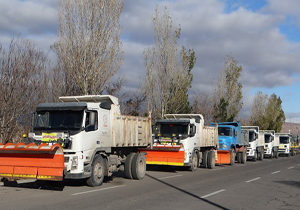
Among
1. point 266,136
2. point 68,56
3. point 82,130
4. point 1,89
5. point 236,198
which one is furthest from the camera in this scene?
point 266,136

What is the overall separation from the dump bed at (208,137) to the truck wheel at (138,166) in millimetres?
5864

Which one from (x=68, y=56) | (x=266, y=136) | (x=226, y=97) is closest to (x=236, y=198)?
(x=68, y=56)

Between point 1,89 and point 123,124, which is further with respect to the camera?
point 1,89

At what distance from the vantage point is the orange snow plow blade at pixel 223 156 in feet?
83.9

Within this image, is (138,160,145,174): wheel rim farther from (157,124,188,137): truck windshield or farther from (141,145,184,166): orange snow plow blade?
(157,124,188,137): truck windshield

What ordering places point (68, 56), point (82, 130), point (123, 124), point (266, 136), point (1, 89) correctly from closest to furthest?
point (82, 130)
point (123, 124)
point (1, 89)
point (68, 56)
point (266, 136)

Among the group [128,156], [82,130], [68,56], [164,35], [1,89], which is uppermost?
[164,35]

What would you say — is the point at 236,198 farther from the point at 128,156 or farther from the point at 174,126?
the point at 174,126

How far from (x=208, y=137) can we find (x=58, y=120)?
12.3m

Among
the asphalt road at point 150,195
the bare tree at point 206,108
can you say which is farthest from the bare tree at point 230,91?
the asphalt road at point 150,195

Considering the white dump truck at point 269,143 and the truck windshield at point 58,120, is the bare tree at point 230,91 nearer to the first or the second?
the white dump truck at point 269,143

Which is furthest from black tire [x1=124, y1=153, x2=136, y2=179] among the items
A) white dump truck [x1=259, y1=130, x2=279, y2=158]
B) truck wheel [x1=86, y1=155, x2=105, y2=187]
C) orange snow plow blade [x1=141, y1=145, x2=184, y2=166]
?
white dump truck [x1=259, y1=130, x2=279, y2=158]

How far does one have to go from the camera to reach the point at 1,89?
1606 centimetres

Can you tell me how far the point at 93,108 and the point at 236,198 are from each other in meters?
5.55
